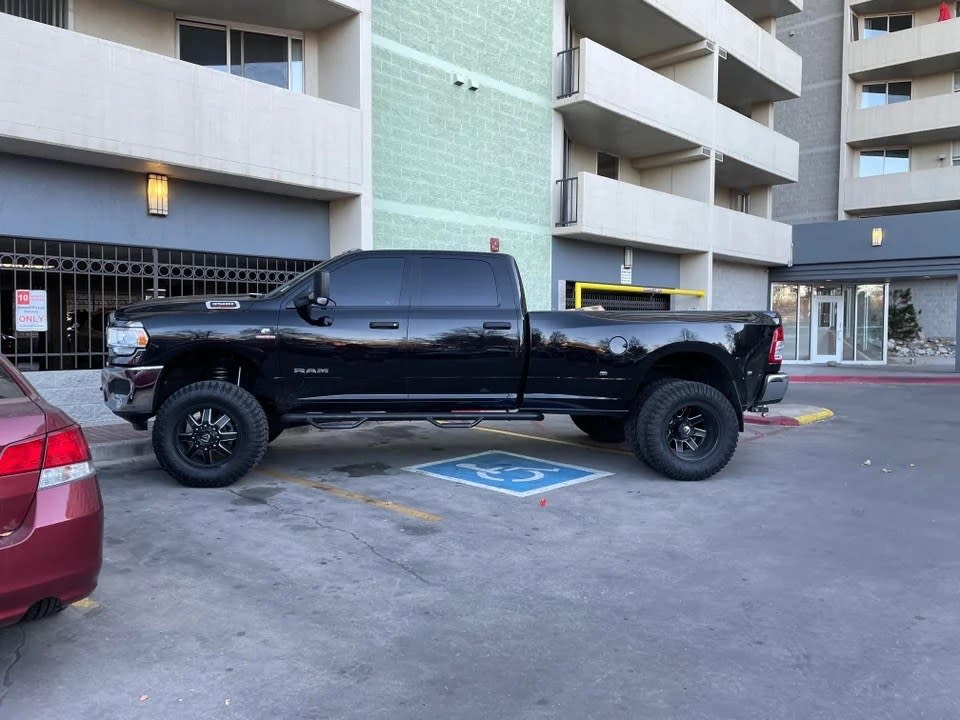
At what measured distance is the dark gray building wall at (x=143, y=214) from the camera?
30.2ft

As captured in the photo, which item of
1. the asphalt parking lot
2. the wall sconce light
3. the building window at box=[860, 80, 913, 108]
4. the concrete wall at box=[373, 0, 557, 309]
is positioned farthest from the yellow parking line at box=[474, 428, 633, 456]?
the building window at box=[860, 80, 913, 108]

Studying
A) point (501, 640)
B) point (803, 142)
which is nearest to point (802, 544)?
point (501, 640)

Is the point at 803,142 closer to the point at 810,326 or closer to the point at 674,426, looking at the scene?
the point at 810,326

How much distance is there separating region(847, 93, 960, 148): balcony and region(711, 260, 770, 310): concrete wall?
914 cm

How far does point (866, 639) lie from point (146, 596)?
12.7 ft

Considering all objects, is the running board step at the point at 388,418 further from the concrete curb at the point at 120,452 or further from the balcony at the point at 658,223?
the balcony at the point at 658,223

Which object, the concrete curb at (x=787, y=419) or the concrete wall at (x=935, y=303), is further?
the concrete wall at (x=935, y=303)

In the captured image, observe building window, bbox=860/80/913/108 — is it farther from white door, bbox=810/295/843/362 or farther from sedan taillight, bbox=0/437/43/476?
sedan taillight, bbox=0/437/43/476

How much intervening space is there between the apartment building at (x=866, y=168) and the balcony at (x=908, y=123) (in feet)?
0.12

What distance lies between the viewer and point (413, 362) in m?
7.12

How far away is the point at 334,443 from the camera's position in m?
9.40

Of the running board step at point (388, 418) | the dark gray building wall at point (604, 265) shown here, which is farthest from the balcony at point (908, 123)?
the running board step at point (388, 418)

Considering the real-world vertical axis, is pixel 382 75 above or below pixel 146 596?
above

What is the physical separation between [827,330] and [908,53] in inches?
433
